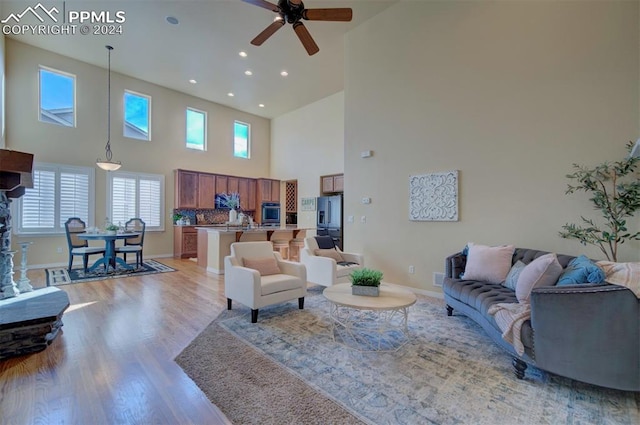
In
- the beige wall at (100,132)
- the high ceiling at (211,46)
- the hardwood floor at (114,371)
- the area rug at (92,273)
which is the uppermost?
the high ceiling at (211,46)

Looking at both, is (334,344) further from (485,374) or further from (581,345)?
(581,345)

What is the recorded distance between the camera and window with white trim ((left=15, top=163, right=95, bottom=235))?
597 cm

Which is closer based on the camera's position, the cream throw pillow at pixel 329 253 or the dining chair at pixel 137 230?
the cream throw pillow at pixel 329 253

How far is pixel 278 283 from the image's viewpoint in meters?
3.39

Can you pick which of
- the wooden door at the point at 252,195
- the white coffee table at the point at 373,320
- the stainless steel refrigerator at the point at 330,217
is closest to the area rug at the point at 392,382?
the white coffee table at the point at 373,320

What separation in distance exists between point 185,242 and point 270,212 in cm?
286

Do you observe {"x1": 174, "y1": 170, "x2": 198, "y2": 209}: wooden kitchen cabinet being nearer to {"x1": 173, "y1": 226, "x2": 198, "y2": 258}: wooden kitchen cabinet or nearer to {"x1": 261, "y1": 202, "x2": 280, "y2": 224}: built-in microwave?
{"x1": 173, "y1": 226, "x2": 198, "y2": 258}: wooden kitchen cabinet

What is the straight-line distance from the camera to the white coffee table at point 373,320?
254 cm

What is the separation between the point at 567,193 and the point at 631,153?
2.20ft

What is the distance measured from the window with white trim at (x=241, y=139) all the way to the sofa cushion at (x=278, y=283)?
698 cm

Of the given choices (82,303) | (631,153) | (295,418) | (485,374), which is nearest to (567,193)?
(631,153)

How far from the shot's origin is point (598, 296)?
1869mm

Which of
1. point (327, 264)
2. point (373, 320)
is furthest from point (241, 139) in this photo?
point (373, 320)

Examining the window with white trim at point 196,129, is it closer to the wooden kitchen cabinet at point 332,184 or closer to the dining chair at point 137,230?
the dining chair at point 137,230
